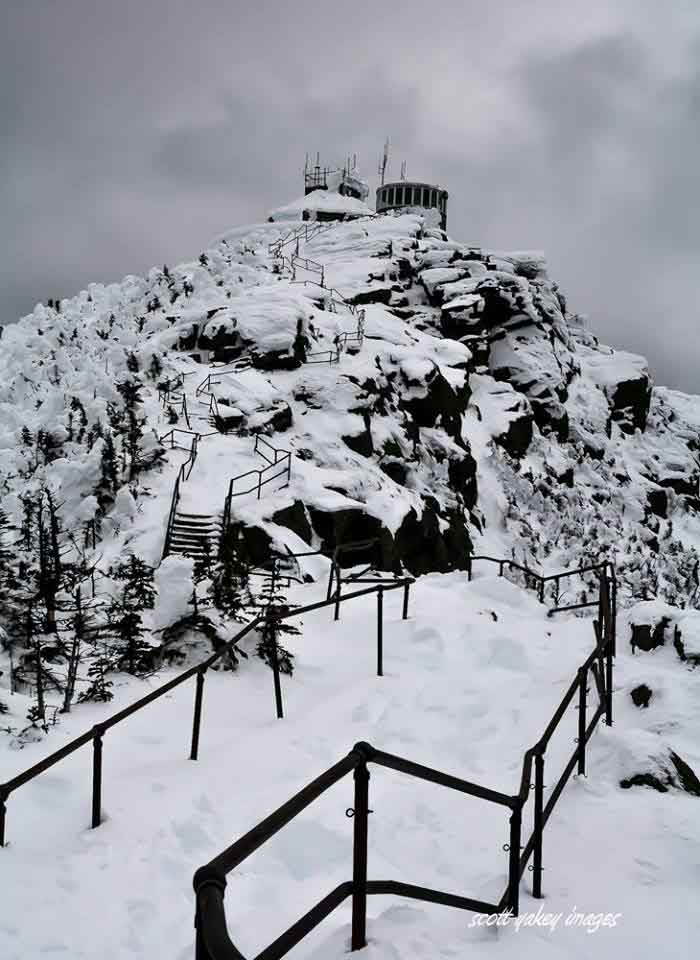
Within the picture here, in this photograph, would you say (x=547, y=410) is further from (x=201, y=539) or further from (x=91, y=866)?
(x=91, y=866)

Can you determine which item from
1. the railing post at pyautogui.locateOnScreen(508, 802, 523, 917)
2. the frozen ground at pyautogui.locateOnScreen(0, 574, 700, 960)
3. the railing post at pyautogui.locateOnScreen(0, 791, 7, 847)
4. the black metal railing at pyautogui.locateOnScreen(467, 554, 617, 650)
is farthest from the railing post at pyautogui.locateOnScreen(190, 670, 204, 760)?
the black metal railing at pyautogui.locateOnScreen(467, 554, 617, 650)

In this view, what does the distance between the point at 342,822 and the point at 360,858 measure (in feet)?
7.50

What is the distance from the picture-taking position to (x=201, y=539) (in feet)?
44.2

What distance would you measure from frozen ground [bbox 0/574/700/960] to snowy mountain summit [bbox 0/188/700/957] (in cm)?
20

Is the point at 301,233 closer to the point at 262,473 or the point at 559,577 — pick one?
the point at 262,473

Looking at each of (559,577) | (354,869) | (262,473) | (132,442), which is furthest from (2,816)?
(262,473)

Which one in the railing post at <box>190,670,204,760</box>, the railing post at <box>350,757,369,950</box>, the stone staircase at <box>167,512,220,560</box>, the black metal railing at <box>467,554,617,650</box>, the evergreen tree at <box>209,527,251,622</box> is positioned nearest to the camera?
the railing post at <box>350,757,369,950</box>

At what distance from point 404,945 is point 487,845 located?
1.90 metres

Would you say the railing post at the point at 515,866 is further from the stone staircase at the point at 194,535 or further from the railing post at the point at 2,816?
the stone staircase at the point at 194,535

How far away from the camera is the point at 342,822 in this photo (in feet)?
16.6

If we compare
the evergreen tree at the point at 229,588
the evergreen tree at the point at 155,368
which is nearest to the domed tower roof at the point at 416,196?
the evergreen tree at the point at 155,368

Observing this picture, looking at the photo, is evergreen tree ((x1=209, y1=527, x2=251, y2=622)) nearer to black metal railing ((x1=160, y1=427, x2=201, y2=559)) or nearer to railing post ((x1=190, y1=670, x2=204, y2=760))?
railing post ((x1=190, y1=670, x2=204, y2=760))

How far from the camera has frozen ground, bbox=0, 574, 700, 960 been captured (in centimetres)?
365

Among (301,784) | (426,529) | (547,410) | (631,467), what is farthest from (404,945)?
(631,467)
